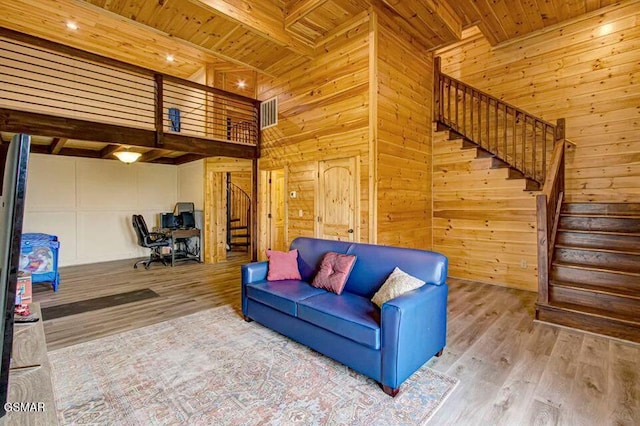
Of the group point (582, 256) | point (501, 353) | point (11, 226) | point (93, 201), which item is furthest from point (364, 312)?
point (93, 201)

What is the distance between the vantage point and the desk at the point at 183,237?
6.67m

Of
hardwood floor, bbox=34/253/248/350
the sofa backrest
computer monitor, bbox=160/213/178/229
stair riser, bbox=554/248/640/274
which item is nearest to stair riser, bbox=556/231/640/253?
stair riser, bbox=554/248/640/274

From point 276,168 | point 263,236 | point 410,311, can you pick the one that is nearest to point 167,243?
point 263,236

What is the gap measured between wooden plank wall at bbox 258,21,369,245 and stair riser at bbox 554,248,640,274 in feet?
8.28

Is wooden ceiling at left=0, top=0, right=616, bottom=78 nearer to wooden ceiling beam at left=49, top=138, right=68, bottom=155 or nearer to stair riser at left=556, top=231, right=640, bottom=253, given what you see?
wooden ceiling beam at left=49, top=138, right=68, bottom=155

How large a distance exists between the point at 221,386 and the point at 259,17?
467cm

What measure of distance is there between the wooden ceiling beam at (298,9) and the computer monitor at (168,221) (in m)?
5.12

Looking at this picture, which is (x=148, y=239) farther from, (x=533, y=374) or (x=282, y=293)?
(x=533, y=374)

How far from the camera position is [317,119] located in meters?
5.27

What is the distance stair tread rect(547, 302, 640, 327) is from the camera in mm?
2988

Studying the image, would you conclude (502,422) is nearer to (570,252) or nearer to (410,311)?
(410,311)

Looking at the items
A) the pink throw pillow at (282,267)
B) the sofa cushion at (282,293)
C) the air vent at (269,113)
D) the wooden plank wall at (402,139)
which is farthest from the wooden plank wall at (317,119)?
the sofa cushion at (282,293)

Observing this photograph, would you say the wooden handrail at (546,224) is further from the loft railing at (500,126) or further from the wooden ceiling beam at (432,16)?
the wooden ceiling beam at (432,16)

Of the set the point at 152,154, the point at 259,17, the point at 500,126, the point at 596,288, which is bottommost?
the point at 596,288
